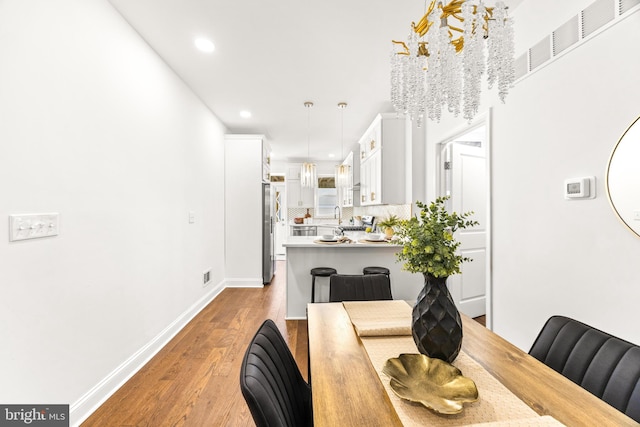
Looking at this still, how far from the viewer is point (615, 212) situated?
145 centimetres

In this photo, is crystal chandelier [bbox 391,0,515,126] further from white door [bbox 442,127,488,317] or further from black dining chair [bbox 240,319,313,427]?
white door [bbox 442,127,488,317]

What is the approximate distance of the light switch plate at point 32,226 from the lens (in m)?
1.39

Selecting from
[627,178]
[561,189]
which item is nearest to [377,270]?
[561,189]

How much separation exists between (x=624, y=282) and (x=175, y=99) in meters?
3.71

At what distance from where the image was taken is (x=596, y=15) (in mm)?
1564

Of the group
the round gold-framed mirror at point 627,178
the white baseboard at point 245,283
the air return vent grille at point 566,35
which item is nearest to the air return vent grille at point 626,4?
the air return vent grille at point 566,35

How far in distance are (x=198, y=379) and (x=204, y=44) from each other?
107 inches

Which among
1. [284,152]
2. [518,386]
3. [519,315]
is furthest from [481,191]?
[284,152]

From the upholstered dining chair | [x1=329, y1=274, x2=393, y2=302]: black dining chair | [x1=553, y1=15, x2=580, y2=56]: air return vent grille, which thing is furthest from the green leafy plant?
[x1=553, y1=15, x2=580, y2=56]: air return vent grille

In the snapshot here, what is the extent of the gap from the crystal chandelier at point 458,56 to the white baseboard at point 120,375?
254cm

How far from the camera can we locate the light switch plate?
4.57 feet

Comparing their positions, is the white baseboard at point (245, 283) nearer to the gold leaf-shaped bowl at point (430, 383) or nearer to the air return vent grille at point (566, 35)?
the gold leaf-shaped bowl at point (430, 383)

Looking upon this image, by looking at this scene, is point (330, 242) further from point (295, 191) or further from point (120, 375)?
point (295, 191)

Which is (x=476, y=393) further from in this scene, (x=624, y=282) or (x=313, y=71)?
(x=313, y=71)
